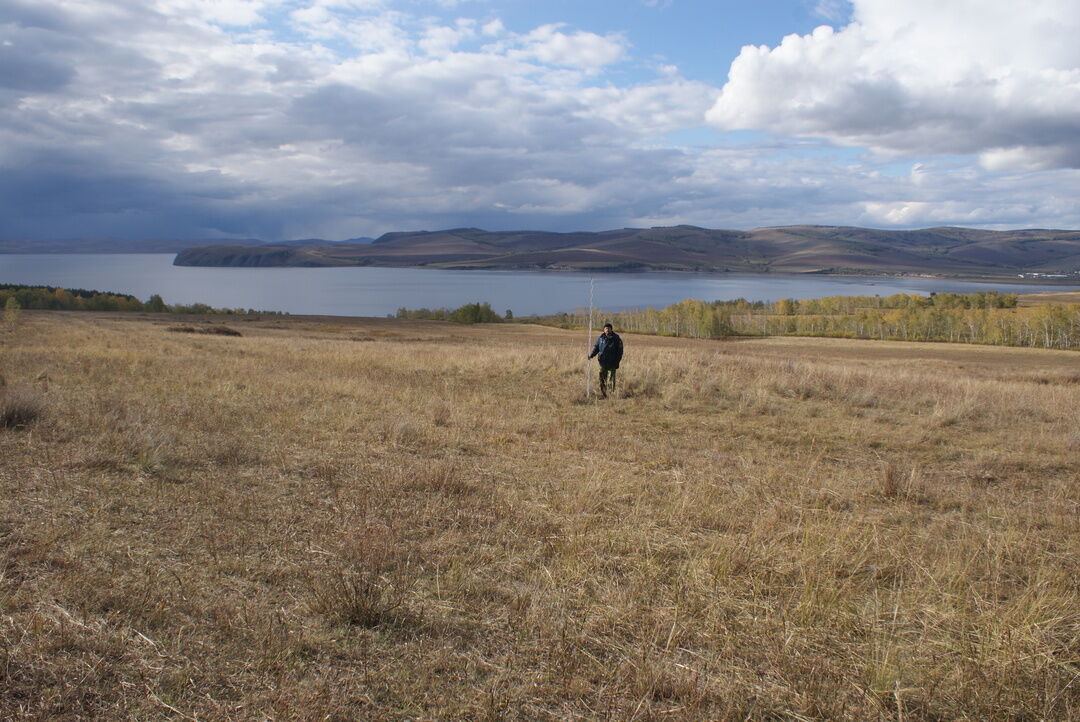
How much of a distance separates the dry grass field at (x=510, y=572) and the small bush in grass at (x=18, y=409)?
27 mm

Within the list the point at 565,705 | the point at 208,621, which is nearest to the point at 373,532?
the point at 208,621

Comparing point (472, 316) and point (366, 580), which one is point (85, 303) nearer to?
point (472, 316)

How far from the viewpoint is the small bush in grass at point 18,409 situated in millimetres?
7395

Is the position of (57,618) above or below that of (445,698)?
above

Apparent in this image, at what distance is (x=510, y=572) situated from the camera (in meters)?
4.28

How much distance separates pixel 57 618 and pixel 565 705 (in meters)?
2.64

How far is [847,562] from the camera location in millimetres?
4492

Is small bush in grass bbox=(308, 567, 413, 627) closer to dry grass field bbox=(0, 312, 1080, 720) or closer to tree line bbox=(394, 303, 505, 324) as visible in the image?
dry grass field bbox=(0, 312, 1080, 720)

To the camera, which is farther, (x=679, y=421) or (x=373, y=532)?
(x=679, y=421)

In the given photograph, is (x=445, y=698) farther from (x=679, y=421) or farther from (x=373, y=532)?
(x=679, y=421)

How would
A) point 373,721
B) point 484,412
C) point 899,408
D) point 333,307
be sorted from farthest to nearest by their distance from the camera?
point 333,307 → point 899,408 → point 484,412 → point 373,721

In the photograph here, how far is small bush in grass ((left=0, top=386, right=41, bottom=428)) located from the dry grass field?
27 mm

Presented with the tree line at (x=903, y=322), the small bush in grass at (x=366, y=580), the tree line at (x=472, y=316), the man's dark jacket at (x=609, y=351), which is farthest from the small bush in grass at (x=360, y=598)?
the tree line at (x=472, y=316)

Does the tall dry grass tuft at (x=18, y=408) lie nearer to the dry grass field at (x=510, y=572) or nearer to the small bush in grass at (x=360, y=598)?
the dry grass field at (x=510, y=572)
